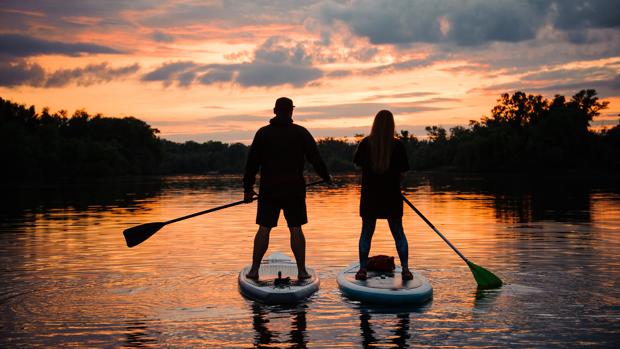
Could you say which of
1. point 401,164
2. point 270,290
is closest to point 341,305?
point 270,290

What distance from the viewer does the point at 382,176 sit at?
29.1 ft

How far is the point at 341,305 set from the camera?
7977 millimetres

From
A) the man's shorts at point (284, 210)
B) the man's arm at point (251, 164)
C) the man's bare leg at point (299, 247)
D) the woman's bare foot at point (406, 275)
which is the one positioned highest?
the man's arm at point (251, 164)

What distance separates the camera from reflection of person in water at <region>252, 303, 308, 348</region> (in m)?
6.34

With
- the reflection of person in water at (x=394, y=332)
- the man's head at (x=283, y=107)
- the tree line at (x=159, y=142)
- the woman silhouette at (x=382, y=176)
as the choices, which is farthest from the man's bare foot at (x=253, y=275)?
the tree line at (x=159, y=142)

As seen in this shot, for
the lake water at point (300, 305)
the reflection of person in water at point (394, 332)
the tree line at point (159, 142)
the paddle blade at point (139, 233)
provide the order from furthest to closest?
the tree line at point (159, 142), the paddle blade at point (139, 233), the lake water at point (300, 305), the reflection of person in water at point (394, 332)

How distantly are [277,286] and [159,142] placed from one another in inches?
5436

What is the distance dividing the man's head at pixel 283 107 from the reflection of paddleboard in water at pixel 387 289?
2246 millimetres

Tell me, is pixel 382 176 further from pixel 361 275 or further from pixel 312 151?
pixel 361 275

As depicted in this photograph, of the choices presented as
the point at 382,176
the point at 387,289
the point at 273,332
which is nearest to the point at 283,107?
the point at 382,176

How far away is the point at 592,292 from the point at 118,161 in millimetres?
117642

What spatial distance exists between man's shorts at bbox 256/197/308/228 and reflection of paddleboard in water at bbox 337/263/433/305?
37.8 inches

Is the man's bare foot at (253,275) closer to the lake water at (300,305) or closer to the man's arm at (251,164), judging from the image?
the lake water at (300,305)

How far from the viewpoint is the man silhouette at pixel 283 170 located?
8.87m
